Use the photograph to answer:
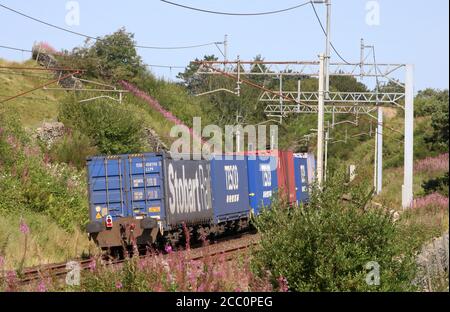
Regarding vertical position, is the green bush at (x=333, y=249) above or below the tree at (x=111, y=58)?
below

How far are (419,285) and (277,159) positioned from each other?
19108 mm

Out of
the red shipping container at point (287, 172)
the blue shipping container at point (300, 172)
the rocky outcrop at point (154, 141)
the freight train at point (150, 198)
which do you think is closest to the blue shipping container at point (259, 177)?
the red shipping container at point (287, 172)

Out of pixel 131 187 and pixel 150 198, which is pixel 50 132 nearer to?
pixel 131 187

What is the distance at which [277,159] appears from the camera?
3212 cm

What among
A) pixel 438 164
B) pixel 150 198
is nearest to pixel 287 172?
pixel 150 198

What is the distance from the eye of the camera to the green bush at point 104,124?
127 feet

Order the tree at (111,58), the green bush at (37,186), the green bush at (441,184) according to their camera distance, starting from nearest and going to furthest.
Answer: the green bush at (441,184), the green bush at (37,186), the tree at (111,58)

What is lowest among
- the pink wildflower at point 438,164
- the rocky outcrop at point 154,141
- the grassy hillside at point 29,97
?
the pink wildflower at point 438,164

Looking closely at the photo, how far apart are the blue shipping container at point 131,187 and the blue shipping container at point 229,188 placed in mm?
4473

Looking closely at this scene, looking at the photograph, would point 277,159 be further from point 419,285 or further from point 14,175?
point 419,285

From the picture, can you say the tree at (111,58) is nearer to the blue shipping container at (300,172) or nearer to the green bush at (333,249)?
the blue shipping container at (300,172)

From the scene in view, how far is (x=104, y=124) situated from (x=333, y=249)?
91.5ft

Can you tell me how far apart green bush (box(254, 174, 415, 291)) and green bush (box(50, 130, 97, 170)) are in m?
23.4

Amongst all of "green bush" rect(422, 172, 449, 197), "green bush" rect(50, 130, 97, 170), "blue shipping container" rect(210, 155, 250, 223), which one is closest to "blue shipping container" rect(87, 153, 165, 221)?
"blue shipping container" rect(210, 155, 250, 223)
